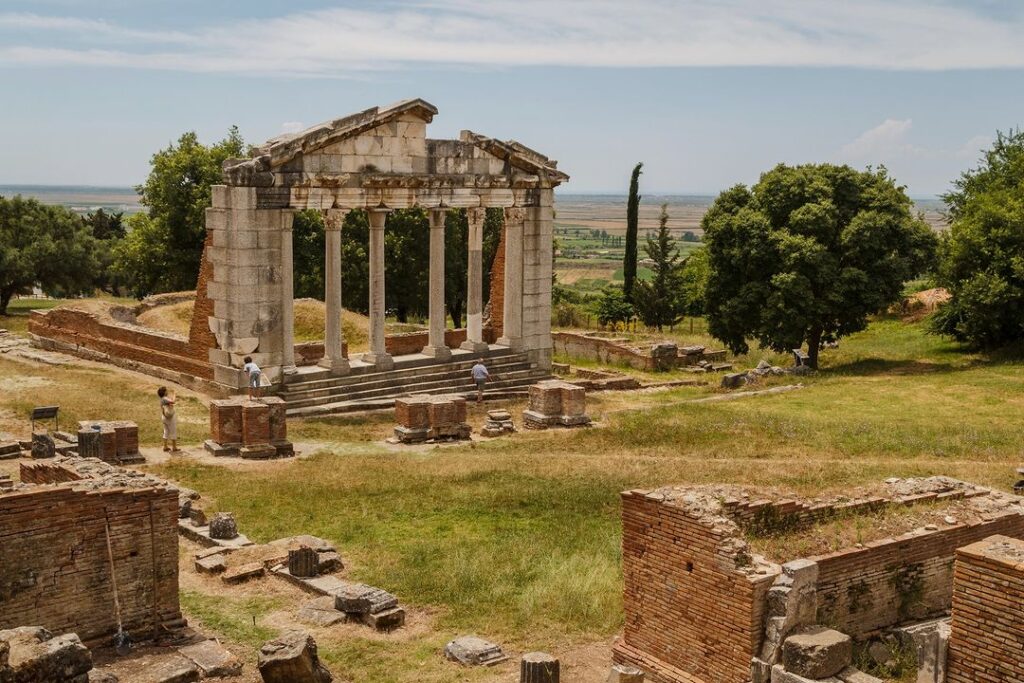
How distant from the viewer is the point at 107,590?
14734 millimetres

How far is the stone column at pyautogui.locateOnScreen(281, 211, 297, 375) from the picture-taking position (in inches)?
1251

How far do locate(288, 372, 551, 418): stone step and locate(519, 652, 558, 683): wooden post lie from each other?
61.1ft

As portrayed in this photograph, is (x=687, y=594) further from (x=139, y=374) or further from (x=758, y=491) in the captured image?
(x=139, y=374)

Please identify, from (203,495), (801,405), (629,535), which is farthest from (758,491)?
(801,405)

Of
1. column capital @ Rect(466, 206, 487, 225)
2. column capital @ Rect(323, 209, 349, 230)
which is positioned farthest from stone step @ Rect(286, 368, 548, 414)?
column capital @ Rect(466, 206, 487, 225)

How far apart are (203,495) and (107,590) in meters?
7.38

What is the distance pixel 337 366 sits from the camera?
108ft

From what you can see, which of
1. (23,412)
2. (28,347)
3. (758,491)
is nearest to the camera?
(758,491)

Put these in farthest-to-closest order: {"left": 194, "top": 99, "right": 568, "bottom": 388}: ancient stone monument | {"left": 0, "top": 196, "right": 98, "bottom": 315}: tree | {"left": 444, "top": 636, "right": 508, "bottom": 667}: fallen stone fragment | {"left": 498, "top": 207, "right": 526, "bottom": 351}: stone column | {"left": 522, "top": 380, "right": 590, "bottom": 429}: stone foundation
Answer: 1. {"left": 0, "top": 196, "right": 98, "bottom": 315}: tree
2. {"left": 498, "top": 207, "right": 526, "bottom": 351}: stone column
3. {"left": 194, "top": 99, "right": 568, "bottom": 388}: ancient stone monument
4. {"left": 522, "top": 380, "right": 590, "bottom": 429}: stone foundation
5. {"left": 444, "top": 636, "right": 508, "bottom": 667}: fallen stone fragment

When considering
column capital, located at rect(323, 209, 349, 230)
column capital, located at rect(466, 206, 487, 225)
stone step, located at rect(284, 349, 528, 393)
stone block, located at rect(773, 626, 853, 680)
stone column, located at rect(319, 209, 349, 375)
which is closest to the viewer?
stone block, located at rect(773, 626, 853, 680)

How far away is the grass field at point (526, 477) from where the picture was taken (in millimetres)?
16016

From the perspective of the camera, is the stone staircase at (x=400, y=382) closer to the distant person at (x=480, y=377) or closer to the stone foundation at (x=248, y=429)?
the distant person at (x=480, y=377)

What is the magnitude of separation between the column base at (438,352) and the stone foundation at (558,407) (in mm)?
5594

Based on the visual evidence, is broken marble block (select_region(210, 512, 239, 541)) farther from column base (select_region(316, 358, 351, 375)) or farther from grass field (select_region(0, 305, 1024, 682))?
column base (select_region(316, 358, 351, 375))
